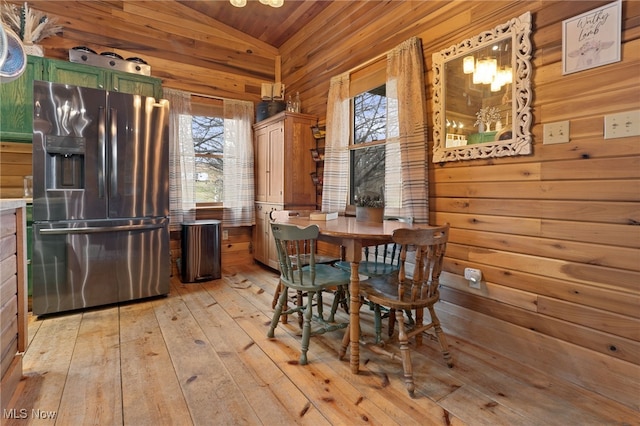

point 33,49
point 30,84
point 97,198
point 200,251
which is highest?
point 33,49

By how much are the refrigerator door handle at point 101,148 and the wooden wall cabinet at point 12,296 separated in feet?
3.10

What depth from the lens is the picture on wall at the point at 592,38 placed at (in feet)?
5.05

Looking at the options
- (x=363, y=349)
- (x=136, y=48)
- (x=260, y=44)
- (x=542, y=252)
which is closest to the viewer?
(x=542, y=252)

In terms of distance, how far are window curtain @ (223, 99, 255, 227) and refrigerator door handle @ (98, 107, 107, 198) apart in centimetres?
160

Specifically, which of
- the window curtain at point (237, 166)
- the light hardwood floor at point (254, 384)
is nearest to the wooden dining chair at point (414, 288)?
the light hardwood floor at point (254, 384)

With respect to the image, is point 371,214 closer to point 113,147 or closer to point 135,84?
point 113,147

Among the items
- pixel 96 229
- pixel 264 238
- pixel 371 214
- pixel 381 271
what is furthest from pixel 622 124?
pixel 96 229

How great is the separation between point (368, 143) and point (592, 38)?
181cm

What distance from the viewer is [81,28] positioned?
3389 mm

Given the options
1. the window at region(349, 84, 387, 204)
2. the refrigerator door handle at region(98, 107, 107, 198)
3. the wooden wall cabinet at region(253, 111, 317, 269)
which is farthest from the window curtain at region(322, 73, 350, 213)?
the refrigerator door handle at region(98, 107, 107, 198)

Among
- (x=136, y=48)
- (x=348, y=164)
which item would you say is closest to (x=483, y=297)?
(x=348, y=164)

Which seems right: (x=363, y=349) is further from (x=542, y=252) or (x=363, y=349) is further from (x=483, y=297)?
(x=542, y=252)

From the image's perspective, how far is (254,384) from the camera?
66.0 inches

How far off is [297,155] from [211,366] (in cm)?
253
